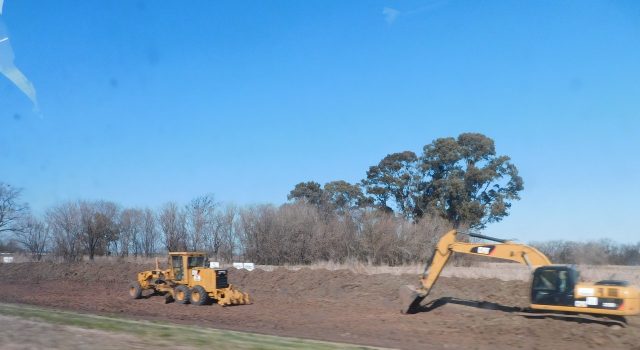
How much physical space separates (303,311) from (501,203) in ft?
151

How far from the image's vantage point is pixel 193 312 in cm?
2361

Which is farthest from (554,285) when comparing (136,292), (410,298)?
(136,292)

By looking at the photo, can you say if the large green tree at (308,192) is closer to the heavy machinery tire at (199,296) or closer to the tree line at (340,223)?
the tree line at (340,223)

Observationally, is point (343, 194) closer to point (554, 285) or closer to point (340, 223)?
point (340, 223)

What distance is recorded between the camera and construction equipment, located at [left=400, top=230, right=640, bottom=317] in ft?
58.4

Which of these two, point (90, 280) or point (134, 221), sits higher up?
point (134, 221)

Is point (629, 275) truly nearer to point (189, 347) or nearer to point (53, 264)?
point (189, 347)

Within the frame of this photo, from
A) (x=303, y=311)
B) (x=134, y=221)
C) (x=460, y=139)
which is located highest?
(x=460, y=139)

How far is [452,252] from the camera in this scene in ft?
74.1

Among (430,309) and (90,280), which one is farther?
(90,280)

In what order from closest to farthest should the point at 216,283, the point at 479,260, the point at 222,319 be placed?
the point at 222,319
the point at 216,283
the point at 479,260

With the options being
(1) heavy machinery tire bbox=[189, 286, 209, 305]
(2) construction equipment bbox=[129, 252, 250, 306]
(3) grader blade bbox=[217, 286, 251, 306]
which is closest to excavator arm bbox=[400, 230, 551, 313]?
(3) grader blade bbox=[217, 286, 251, 306]

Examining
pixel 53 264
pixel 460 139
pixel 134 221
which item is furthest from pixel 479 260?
pixel 134 221

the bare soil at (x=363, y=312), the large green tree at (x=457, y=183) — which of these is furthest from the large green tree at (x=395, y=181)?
the bare soil at (x=363, y=312)
